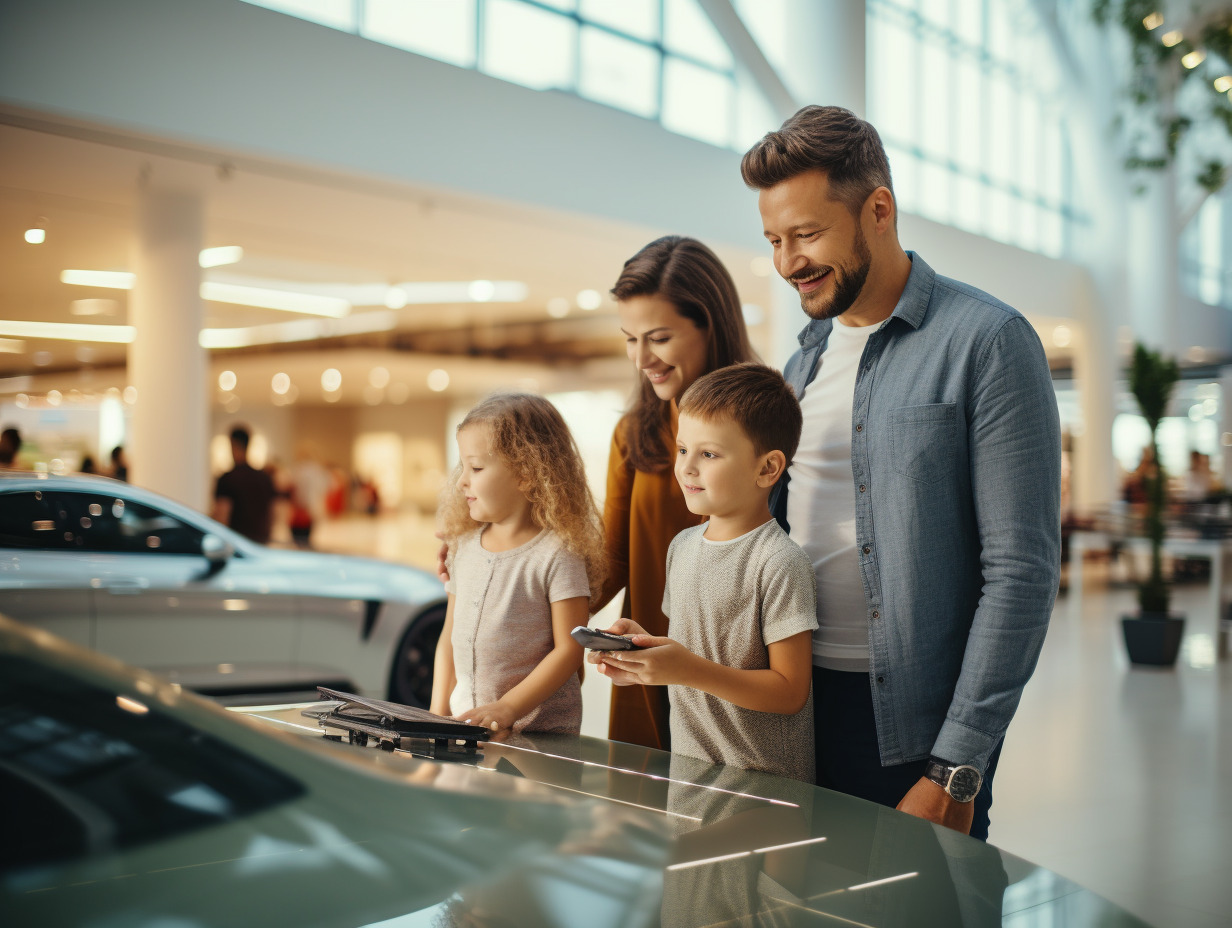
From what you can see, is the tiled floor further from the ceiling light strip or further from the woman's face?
the ceiling light strip

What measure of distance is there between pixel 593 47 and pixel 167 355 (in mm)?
5484

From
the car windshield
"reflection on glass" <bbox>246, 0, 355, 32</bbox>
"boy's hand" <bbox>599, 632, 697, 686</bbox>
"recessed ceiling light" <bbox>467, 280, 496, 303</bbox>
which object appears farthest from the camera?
"recessed ceiling light" <bbox>467, 280, 496, 303</bbox>

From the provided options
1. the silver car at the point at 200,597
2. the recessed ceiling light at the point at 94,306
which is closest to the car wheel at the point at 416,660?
the silver car at the point at 200,597

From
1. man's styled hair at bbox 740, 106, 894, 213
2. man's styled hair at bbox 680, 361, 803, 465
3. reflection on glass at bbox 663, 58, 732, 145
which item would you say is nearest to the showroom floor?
man's styled hair at bbox 680, 361, 803, 465

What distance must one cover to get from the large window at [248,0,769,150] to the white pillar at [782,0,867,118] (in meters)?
1.90

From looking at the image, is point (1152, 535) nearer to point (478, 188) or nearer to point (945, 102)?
point (478, 188)

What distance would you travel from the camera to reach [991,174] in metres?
17.0

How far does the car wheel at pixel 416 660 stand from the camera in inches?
225

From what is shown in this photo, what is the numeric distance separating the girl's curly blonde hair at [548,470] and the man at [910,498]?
1.35 ft

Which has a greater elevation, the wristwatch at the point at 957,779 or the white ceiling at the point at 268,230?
the white ceiling at the point at 268,230

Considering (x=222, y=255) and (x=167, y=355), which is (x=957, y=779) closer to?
(x=167, y=355)

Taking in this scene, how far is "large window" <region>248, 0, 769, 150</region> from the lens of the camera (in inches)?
334

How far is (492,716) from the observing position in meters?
1.66

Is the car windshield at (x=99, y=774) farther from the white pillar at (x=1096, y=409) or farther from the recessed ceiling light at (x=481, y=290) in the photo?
the white pillar at (x=1096, y=409)
